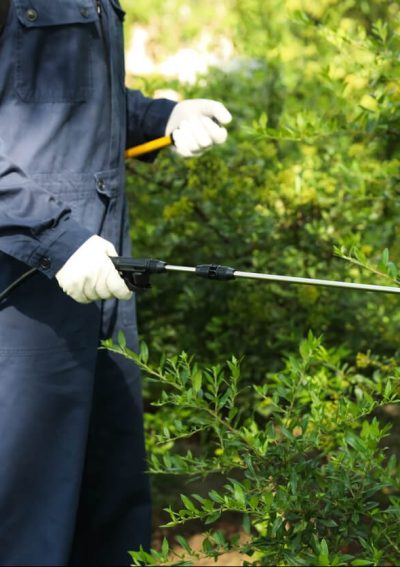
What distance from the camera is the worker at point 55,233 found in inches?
75.0

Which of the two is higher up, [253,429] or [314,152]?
[314,152]

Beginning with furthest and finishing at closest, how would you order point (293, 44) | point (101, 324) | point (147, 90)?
point (293, 44)
point (147, 90)
point (101, 324)

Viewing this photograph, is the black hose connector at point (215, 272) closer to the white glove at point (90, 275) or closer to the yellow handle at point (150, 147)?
the white glove at point (90, 275)

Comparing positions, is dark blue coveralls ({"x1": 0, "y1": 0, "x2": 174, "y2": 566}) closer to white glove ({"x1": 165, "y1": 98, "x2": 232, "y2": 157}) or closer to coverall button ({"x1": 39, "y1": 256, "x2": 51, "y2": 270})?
coverall button ({"x1": 39, "y1": 256, "x2": 51, "y2": 270})

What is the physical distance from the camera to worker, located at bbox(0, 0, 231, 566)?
191 cm

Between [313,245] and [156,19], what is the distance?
14.2 feet

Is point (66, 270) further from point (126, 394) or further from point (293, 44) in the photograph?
point (293, 44)

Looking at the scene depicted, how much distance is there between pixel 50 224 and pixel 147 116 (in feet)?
1.81

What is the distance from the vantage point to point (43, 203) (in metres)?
1.92

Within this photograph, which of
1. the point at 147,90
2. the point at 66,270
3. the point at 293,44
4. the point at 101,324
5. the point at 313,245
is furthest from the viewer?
the point at 293,44

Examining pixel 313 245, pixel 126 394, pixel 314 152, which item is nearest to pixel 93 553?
pixel 126 394

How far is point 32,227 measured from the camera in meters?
1.89

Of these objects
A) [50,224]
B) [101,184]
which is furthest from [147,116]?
[50,224]

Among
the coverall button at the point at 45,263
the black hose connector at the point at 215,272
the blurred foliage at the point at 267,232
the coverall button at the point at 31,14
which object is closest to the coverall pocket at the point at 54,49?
the coverall button at the point at 31,14
